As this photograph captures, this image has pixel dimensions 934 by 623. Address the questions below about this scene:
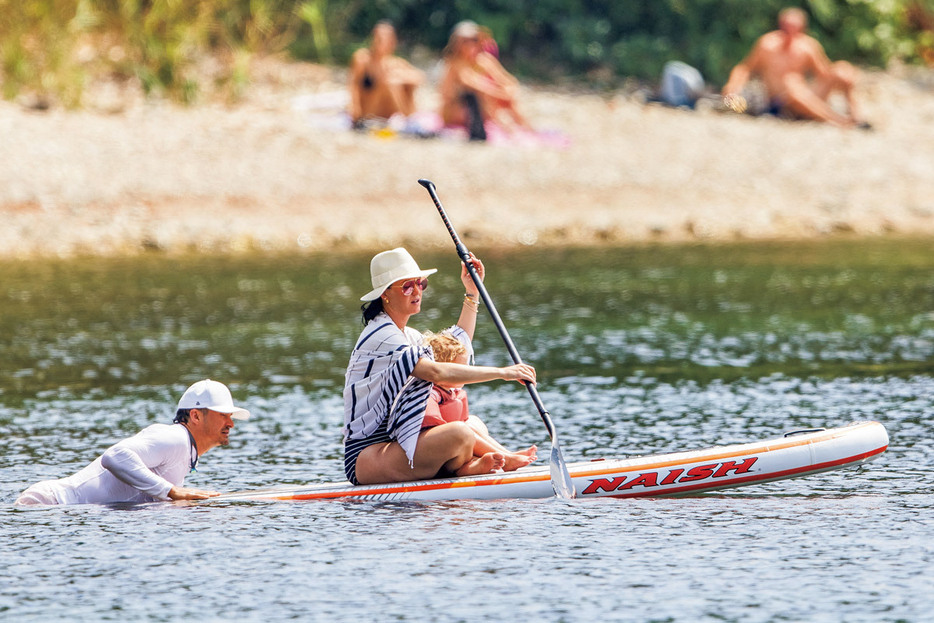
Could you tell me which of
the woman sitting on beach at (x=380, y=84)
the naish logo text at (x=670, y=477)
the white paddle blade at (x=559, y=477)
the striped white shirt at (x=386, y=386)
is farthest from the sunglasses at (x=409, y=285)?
the woman sitting on beach at (x=380, y=84)

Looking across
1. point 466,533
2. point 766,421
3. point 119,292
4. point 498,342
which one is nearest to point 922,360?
point 766,421

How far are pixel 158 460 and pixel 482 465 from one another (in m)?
1.79

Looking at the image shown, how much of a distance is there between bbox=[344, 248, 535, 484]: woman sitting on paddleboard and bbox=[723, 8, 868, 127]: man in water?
61.3 feet

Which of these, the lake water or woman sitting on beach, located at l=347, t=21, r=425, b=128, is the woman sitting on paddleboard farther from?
woman sitting on beach, located at l=347, t=21, r=425, b=128

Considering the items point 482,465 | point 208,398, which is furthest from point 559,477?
point 208,398

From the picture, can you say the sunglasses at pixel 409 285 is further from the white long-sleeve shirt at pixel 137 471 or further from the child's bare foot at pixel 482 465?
the white long-sleeve shirt at pixel 137 471

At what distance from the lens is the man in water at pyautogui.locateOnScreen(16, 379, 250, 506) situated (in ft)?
27.5

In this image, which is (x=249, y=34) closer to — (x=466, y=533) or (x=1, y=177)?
(x=1, y=177)

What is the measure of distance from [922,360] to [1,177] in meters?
14.7

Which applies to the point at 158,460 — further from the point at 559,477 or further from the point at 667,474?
the point at 667,474

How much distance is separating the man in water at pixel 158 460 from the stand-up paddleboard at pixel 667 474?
387 millimetres

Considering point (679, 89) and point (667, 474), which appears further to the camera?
point (679, 89)

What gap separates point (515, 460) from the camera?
29.4ft

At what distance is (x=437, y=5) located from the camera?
104ft
